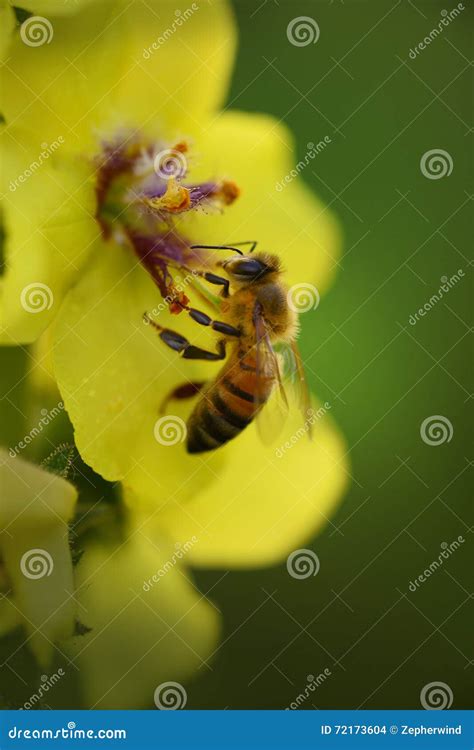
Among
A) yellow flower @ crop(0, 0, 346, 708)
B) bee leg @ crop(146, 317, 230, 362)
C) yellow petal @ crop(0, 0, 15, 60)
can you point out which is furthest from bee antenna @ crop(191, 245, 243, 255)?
yellow petal @ crop(0, 0, 15, 60)

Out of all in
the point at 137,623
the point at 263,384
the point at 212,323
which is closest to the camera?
the point at 263,384

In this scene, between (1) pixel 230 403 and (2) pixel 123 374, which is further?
(2) pixel 123 374

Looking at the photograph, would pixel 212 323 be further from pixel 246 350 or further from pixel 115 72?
pixel 115 72

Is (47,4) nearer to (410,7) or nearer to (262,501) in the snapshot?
(410,7)

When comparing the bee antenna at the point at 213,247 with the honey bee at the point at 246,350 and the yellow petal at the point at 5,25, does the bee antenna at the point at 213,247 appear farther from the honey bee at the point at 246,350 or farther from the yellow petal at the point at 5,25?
the yellow petal at the point at 5,25

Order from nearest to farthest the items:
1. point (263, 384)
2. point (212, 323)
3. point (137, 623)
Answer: point (263, 384), point (212, 323), point (137, 623)

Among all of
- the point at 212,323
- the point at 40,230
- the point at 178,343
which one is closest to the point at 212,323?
the point at 212,323

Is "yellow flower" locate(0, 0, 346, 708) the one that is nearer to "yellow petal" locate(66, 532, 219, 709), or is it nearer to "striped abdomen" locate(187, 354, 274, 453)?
"yellow petal" locate(66, 532, 219, 709)
